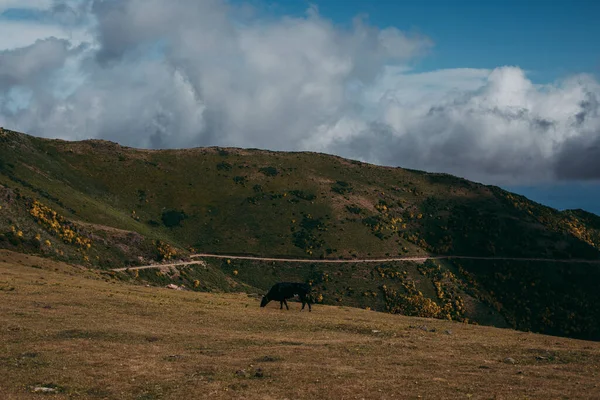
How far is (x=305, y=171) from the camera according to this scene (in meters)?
197

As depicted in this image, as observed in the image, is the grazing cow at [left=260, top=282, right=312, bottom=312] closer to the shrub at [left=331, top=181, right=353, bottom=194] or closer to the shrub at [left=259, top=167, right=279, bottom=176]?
the shrub at [left=331, top=181, right=353, bottom=194]

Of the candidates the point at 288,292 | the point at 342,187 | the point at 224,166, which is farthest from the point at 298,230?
the point at 288,292

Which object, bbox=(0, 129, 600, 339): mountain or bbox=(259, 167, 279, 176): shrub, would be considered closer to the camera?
bbox=(0, 129, 600, 339): mountain

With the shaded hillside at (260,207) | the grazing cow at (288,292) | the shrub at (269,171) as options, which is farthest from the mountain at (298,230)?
the grazing cow at (288,292)

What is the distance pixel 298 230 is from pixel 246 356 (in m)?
123

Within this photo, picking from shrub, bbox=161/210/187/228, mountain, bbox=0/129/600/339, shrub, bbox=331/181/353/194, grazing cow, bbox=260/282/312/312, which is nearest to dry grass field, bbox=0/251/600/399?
grazing cow, bbox=260/282/312/312

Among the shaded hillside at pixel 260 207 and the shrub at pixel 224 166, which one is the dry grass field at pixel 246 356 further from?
the shrub at pixel 224 166

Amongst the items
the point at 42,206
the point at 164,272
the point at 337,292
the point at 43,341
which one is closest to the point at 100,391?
the point at 43,341

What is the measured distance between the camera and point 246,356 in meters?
32.1

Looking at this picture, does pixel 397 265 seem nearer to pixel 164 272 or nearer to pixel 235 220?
pixel 235 220

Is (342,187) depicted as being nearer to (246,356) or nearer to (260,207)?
(260,207)

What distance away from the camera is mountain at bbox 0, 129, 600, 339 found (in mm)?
114375

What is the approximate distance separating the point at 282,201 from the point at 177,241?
39.5 metres

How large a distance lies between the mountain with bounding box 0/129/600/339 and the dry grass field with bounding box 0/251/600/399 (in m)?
51.7
